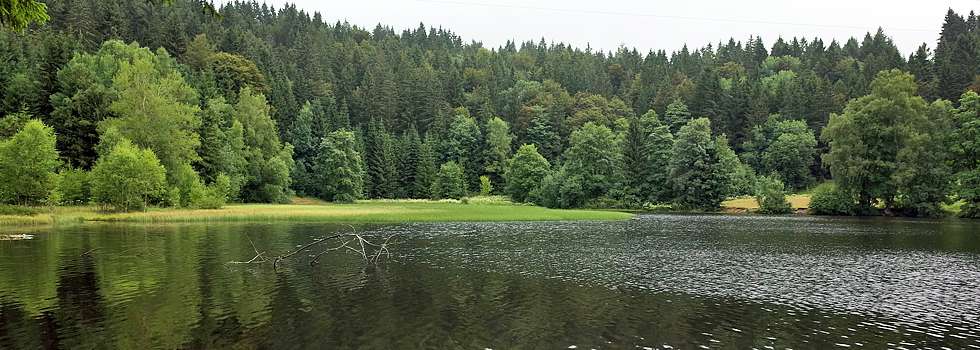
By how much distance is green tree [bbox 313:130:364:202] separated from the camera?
411ft

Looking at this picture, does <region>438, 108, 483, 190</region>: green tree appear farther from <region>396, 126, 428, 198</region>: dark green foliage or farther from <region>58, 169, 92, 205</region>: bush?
<region>58, 169, 92, 205</region>: bush

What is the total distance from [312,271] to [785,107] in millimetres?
141687

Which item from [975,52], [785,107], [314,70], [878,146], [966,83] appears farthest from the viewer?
[314,70]

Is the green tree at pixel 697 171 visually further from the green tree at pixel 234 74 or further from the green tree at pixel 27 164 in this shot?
the green tree at pixel 27 164

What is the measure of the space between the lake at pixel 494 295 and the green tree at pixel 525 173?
82.8 metres

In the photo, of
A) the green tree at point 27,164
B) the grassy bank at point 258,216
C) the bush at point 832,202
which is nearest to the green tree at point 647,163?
the bush at point 832,202

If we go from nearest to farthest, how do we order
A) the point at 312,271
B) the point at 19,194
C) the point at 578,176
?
the point at 312,271 → the point at 19,194 → the point at 578,176

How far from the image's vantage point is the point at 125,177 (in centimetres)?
6912

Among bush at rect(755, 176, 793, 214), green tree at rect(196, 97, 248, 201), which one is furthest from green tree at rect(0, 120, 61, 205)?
bush at rect(755, 176, 793, 214)

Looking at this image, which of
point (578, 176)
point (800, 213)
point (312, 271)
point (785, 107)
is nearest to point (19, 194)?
point (312, 271)

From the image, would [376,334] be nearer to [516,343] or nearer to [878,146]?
[516,343]

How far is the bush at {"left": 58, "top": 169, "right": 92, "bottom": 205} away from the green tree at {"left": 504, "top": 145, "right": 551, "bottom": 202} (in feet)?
252

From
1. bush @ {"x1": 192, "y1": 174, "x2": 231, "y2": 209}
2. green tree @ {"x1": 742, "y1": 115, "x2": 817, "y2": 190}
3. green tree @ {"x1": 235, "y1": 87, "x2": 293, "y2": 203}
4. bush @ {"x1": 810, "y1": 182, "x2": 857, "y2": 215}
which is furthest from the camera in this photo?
green tree @ {"x1": 742, "y1": 115, "x2": 817, "y2": 190}

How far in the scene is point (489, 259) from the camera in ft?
124
